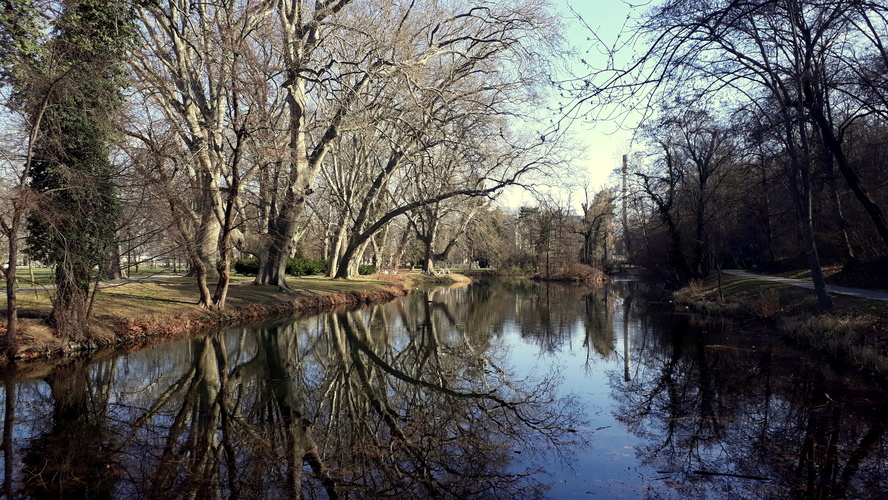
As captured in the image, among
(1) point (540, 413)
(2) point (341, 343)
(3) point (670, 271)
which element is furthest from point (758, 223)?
(1) point (540, 413)

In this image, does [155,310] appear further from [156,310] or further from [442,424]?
[442,424]

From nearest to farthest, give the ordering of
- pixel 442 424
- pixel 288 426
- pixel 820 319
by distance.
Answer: pixel 288 426
pixel 442 424
pixel 820 319

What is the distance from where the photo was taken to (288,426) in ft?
22.7

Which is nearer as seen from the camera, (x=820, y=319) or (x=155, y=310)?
(x=820, y=319)

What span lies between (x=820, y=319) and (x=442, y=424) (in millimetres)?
11042

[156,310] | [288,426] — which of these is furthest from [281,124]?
[288,426]

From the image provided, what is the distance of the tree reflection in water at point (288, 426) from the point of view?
→ 16.9 ft

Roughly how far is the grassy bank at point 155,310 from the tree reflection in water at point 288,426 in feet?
3.92

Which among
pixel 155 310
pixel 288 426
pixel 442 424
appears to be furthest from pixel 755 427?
pixel 155 310

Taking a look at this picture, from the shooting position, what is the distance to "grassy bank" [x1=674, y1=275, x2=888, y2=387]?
1051cm

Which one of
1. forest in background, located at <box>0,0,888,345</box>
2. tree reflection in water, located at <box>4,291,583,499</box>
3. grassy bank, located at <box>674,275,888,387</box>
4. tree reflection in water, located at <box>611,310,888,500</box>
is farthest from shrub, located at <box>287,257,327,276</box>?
tree reflection in water, located at <box>611,310,888,500</box>

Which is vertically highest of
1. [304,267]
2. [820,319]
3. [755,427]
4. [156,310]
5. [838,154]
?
[838,154]

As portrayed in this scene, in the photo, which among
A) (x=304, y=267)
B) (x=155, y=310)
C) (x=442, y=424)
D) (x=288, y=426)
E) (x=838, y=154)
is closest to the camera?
(x=288, y=426)

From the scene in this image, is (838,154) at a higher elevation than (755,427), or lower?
higher
